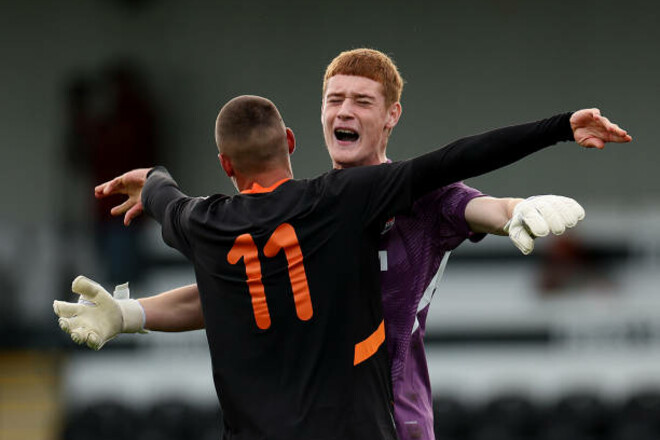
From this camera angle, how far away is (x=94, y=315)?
4.24 metres

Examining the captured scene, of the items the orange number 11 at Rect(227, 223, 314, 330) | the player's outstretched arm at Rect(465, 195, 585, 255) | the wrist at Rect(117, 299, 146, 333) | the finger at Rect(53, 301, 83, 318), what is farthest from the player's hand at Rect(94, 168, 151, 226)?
the player's outstretched arm at Rect(465, 195, 585, 255)

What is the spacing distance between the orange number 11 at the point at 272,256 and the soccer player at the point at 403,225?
0.39m

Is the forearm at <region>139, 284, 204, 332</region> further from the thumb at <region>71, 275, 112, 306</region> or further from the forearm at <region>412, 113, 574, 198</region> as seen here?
the forearm at <region>412, 113, 574, 198</region>

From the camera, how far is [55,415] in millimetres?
10508

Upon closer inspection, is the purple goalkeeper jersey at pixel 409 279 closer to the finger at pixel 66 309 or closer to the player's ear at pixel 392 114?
the player's ear at pixel 392 114

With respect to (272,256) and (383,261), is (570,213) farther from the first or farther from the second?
(272,256)

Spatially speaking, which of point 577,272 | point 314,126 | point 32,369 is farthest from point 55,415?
point 577,272

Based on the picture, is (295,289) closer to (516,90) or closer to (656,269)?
(656,269)

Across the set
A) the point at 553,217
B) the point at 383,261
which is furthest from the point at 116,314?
the point at 553,217

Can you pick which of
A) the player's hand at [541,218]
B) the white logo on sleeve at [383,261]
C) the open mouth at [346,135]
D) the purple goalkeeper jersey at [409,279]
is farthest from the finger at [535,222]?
the open mouth at [346,135]

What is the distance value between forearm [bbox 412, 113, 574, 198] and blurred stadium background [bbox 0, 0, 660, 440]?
210 inches

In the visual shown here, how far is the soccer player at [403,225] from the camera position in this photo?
3.61 m

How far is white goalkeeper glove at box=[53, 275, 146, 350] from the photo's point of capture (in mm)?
4172

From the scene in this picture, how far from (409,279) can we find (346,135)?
62 cm
